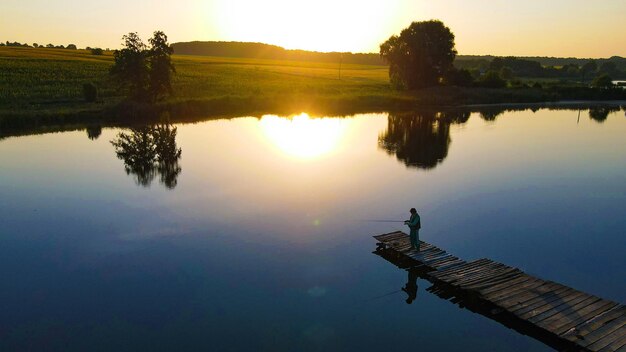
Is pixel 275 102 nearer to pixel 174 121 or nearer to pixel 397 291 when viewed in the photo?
pixel 174 121

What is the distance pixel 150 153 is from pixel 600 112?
78985 millimetres

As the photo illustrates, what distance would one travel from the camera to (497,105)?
316 ft

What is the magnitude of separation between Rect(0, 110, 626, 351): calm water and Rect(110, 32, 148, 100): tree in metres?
22.7

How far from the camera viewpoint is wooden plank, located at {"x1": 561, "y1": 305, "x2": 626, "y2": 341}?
1433cm

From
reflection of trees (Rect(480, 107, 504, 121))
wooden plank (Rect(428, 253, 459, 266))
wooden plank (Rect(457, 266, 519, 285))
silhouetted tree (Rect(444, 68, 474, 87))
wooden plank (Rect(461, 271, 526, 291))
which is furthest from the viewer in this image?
silhouetted tree (Rect(444, 68, 474, 87))

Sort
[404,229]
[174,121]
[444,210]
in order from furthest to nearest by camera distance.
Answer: [174,121]
[444,210]
[404,229]

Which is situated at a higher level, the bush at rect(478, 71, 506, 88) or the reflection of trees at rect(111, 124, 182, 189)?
the bush at rect(478, 71, 506, 88)

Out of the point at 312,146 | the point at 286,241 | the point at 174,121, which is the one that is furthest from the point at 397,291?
the point at 174,121

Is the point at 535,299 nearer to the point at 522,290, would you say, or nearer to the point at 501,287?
the point at 522,290

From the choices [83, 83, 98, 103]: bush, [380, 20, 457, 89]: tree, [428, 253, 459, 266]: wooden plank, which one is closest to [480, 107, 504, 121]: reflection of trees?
[380, 20, 457, 89]: tree

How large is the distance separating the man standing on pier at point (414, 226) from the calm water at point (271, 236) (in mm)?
1529

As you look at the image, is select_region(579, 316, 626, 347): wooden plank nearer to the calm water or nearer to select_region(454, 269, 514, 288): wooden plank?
the calm water

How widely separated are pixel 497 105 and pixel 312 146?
2487 inches

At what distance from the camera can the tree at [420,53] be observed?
315 ft
